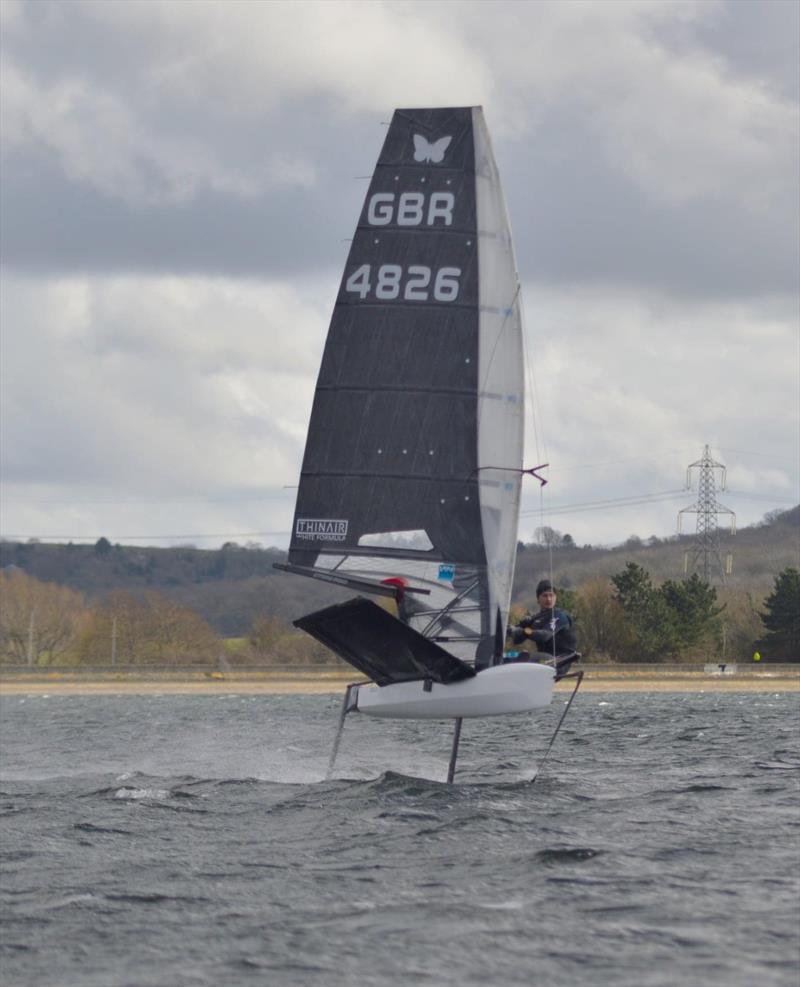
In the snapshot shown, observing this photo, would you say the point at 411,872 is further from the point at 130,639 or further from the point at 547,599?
the point at 130,639

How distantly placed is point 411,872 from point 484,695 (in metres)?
6.24

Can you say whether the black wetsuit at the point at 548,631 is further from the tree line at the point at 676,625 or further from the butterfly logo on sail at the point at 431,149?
the tree line at the point at 676,625

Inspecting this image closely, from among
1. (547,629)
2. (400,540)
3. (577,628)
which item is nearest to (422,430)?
(400,540)

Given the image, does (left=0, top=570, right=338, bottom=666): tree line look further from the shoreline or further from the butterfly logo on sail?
the butterfly logo on sail

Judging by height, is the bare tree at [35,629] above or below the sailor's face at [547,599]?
above

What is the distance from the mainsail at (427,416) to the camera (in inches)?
856

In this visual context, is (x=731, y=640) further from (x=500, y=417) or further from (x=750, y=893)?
(x=750, y=893)

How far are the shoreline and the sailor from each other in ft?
203

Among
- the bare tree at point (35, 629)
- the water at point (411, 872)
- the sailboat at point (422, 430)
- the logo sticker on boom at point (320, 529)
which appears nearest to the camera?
the water at point (411, 872)

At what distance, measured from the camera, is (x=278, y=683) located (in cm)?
9206

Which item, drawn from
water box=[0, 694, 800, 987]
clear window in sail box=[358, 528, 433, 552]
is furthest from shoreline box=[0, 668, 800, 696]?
clear window in sail box=[358, 528, 433, 552]

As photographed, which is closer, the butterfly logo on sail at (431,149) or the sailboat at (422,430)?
the sailboat at (422,430)

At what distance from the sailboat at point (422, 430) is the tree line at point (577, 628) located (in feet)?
201

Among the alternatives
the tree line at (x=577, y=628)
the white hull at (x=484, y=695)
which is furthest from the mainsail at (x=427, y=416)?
the tree line at (x=577, y=628)
